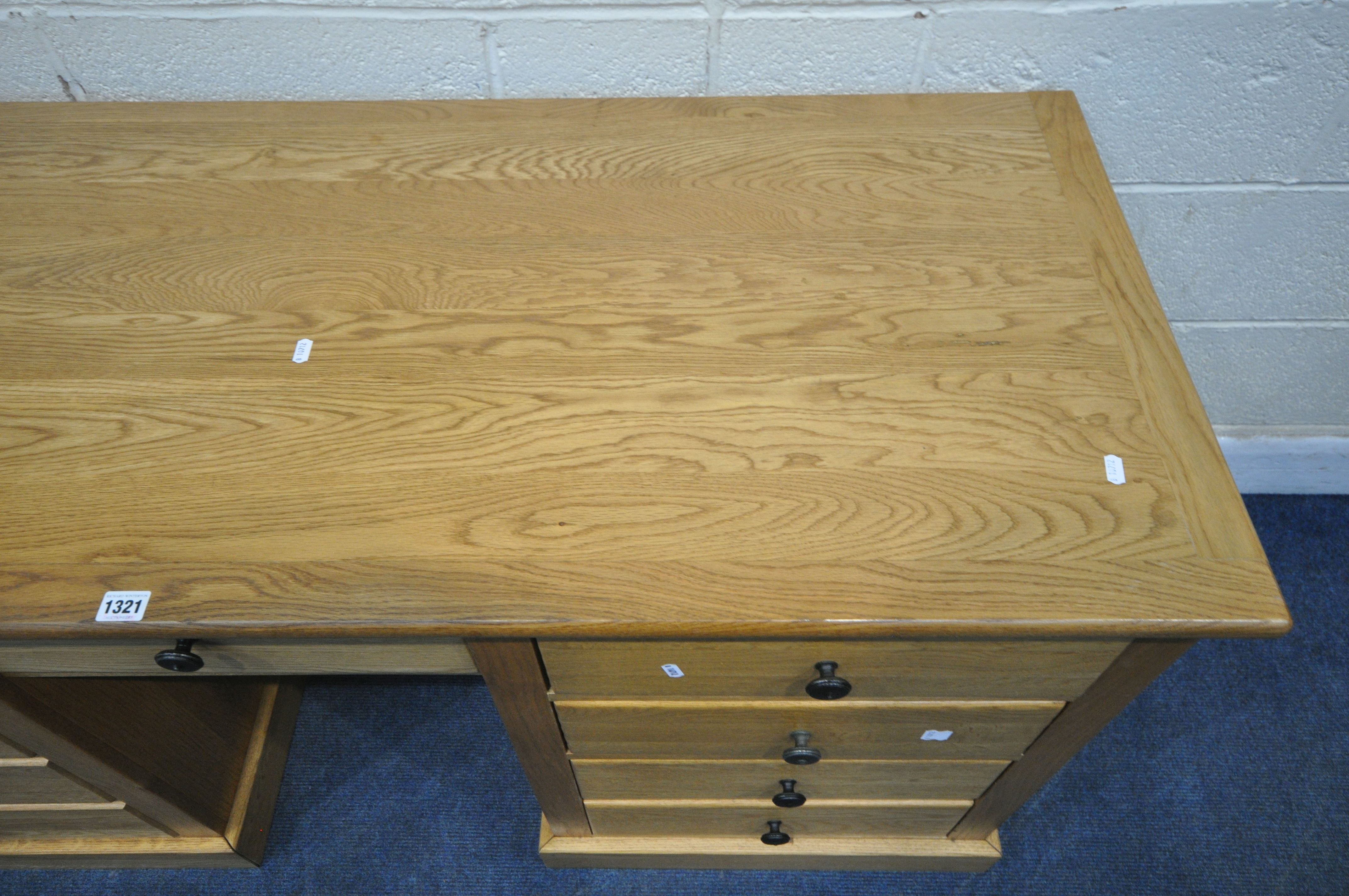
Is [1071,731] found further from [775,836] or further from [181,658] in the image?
[181,658]

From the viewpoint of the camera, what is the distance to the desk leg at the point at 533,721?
2.26ft

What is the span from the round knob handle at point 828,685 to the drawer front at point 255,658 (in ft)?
0.95

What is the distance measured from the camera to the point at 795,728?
2.73 feet

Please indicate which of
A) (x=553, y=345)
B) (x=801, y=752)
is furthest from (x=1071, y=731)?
(x=553, y=345)

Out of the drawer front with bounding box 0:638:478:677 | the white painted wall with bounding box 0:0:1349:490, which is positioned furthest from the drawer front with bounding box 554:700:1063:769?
the white painted wall with bounding box 0:0:1349:490

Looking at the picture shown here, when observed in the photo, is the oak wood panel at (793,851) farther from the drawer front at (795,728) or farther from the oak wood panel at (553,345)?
the oak wood panel at (553,345)

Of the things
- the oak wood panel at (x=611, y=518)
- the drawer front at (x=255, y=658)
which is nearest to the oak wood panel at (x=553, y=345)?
the oak wood panel at (x=611, y=518)

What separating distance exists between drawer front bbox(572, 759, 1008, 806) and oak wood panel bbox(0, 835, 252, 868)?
559mm

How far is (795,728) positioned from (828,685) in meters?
0.15

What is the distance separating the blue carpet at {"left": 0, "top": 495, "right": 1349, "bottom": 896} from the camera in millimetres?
1184

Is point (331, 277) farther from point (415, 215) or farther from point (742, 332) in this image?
point (742, 332)

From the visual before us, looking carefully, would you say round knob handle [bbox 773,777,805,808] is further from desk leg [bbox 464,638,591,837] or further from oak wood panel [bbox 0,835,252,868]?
oak wood panel [bbox 0,835,252,868]

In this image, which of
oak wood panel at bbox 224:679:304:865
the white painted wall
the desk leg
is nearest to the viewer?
the desk leg

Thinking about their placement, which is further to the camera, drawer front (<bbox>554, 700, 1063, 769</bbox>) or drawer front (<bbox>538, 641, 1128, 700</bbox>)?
drawer front (<bbox>554, 700, 1063, 769</bbox>)
